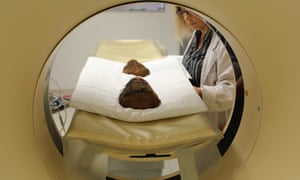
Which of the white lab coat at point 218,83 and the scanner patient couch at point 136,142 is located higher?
the white lab coat at point 218,83

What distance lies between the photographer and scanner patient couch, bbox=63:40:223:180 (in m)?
0.96

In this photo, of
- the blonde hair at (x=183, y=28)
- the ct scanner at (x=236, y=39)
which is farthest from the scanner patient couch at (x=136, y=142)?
the blonde hair at (x=183, y=28)

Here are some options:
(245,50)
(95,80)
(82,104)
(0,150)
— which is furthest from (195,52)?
(0,150)

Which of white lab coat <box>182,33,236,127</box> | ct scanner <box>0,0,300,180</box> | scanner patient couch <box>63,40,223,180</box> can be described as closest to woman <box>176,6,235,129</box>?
white lab coat <box>182,33,236,127</box>

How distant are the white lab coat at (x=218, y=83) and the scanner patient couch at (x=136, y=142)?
24 centimetres

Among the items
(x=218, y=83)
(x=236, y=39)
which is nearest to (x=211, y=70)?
(x=218, y=83)

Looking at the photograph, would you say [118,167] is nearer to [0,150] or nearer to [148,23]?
[0,150]

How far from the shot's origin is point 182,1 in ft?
2.30

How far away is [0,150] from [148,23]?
8.11ft

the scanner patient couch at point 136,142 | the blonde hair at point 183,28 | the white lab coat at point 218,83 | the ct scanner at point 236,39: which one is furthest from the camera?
the blonde hair at point 183,28

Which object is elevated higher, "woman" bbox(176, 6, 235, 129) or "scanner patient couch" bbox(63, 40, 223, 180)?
"woman" bbox(176, 6, 235, 129)

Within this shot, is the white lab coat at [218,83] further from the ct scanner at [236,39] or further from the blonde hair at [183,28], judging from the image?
the ct scanner at [236,39]

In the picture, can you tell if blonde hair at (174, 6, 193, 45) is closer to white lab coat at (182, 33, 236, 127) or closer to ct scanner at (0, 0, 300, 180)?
white lab coat at (182, 33, 236, 127)

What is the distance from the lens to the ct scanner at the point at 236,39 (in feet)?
2.14
